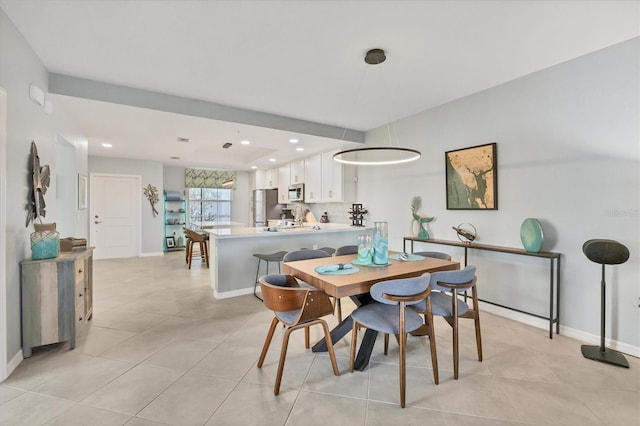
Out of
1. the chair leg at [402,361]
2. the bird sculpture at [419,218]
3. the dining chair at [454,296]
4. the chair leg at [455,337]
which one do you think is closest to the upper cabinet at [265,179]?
the bird sculpture at [419,218]

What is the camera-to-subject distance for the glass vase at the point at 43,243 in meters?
2.38

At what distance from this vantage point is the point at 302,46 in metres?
2.45

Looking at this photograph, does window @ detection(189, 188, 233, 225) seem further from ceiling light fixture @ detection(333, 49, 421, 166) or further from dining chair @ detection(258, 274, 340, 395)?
dining chair @ detection(258, 274, 340, 395)

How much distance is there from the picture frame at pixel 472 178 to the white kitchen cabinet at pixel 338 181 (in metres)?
1.93

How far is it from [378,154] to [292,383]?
388 cm

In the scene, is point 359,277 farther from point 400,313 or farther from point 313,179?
point 313,179

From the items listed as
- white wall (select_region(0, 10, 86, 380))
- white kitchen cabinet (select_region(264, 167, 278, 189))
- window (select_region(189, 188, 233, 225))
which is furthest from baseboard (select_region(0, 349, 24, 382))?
window (select_region(189, 188, 233, 225))

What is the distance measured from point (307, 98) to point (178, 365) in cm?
310

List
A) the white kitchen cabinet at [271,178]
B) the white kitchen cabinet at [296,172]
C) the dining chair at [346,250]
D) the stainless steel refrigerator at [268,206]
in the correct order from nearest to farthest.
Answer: the dining chair at [346,250]
the white kitchen cabinet at [296,172]
the stainless steel refrigerator at [268,206]
the white kitchen cabinet at [271,178]

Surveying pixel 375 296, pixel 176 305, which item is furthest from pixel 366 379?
pixel 176 305

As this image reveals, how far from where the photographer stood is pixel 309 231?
4500mm

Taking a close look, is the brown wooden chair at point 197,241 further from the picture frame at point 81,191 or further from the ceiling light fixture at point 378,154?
the ceiling light fixture at point 378,154

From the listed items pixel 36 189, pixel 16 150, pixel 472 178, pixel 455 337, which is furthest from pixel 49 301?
pixel 472 178

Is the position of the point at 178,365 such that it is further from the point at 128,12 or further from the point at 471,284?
the point at 128,12
